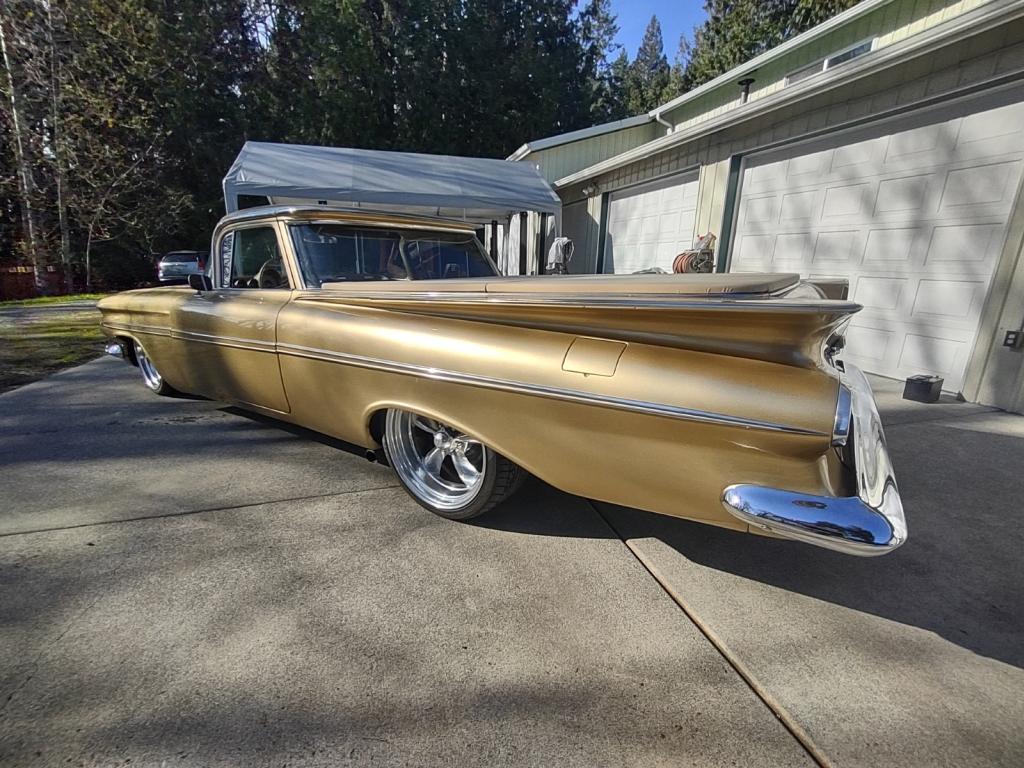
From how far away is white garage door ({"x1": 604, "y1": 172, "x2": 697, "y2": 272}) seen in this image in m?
7.61

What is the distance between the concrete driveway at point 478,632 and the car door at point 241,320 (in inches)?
24.5

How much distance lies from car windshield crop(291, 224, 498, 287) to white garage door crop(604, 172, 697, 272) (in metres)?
5.34

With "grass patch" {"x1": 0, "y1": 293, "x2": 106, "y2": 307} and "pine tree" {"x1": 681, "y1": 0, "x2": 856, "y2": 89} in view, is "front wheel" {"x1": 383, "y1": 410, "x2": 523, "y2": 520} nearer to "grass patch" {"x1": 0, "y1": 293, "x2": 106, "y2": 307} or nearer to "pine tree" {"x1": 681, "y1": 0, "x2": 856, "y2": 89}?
"grass patch" {"x1": 0, "y1": 293, "x2": 106, "y2": 307}

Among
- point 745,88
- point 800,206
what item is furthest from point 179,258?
point 745,88

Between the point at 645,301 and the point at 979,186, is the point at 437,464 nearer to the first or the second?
the point at 645,301

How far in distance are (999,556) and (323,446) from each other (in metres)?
3.59

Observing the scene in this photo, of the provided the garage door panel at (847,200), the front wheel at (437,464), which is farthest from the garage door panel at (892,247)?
the front wheel at (437,464)

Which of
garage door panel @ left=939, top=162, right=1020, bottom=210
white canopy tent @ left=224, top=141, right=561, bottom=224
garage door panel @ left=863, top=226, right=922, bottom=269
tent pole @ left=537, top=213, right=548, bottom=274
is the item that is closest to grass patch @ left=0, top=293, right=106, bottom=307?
Result: white canopy tent @ left=224, top=141, right=561, bottom=224

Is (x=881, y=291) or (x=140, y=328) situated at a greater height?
(x=881, y=291)

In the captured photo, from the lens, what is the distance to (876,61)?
450cm

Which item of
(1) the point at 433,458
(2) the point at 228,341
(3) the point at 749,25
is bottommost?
(1) the point at 433,458

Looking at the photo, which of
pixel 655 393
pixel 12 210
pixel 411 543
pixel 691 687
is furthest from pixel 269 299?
pixel 12 210

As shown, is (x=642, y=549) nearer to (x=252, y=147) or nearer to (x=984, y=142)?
(x=984, y=142)

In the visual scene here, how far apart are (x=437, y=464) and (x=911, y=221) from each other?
507cm
